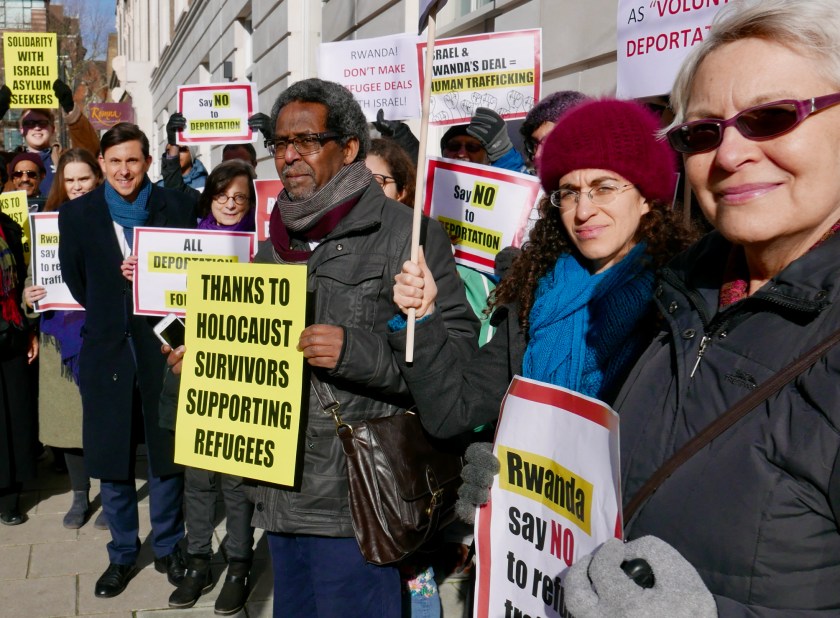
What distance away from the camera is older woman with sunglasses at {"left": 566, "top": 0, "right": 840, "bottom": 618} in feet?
3.67

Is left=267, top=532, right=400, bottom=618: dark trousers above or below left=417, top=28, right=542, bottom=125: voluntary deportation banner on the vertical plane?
below

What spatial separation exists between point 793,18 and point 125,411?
12.2 ft

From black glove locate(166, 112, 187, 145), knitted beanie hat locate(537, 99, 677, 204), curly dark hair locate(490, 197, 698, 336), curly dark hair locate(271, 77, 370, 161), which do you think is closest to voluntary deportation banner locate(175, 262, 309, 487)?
curly dark hair locate(271, 77, 370, 161)

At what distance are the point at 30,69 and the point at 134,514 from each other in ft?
23.3

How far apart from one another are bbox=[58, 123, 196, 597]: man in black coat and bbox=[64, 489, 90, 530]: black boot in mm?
1034

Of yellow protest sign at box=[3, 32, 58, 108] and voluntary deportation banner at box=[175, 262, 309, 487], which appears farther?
yellow protest sign at box=[3, 32, 58, 108]

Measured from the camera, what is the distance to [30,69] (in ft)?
31.3

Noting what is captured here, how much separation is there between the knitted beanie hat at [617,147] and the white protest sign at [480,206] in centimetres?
149

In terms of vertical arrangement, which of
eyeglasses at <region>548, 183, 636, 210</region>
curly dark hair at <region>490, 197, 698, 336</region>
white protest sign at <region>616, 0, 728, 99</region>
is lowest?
curly dark hair at <region>490, 197, 698, 336</region>

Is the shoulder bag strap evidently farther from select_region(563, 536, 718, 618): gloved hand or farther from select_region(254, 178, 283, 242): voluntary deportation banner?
select_region(254, 178, 283, 242): voluntary deportation banner

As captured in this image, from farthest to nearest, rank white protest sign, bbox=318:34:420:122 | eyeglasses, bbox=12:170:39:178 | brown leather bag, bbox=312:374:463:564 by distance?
eyeglasses, bbox=12:170:39:178 < white protest sign, bbox=318:34:420:122 < brown leather bag, bbox=312:374:463:564

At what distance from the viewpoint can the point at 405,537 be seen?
7.98ft

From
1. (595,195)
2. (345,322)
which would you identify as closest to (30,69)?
(345,322)

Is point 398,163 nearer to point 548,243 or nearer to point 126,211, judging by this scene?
point 126,211
